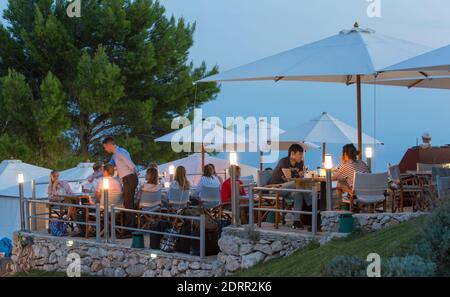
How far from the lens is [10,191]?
759 inches

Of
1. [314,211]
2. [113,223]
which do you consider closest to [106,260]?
[113,223]

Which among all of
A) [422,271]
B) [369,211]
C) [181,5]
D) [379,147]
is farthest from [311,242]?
[181,5]

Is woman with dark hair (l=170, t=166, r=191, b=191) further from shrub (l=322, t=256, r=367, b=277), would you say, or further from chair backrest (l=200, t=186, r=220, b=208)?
shrub (l=322, t=256, r=367, b=277)

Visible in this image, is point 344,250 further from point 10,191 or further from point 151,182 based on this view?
point 10,191

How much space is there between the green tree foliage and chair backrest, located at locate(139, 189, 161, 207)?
47.1 ft

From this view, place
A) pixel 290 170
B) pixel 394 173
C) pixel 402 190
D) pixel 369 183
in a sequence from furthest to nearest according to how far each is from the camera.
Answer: pixel 394 173 < pixel 290 170 < pixel 402 190 < pixel 369 183

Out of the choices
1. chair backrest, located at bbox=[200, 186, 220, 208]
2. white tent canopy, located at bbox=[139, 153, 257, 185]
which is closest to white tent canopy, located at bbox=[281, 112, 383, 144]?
white tent canopy, located at bbox=[139, 153, 257, 185]

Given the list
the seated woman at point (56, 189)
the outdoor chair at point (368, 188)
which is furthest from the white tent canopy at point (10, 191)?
the outdoor chair at point (368, 188)

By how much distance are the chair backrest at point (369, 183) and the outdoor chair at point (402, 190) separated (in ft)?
2.31

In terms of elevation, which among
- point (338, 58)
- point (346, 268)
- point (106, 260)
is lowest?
point (106, 260)

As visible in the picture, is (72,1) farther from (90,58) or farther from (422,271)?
(422,271)

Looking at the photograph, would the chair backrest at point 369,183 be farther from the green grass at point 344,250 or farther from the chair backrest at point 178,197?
the chair backrest at point 178,197

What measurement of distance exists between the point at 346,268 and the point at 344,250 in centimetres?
265
